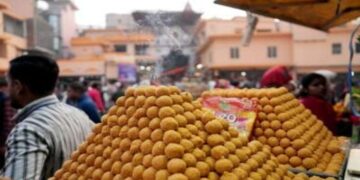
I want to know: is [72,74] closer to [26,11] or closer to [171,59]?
[26,11]

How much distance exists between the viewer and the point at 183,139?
1886mm

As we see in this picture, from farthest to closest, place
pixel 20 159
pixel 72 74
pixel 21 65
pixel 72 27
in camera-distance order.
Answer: pixel 72 27, pixel 72 74, pixel 21 65, pixel 20 159

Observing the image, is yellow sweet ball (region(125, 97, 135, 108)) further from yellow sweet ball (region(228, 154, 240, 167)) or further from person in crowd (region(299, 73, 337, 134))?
person in crowd (region(299, 73, 337, 134))

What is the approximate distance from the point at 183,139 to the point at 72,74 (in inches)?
1630

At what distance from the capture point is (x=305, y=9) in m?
3.26

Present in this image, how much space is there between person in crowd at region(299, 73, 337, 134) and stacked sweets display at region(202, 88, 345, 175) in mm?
1516

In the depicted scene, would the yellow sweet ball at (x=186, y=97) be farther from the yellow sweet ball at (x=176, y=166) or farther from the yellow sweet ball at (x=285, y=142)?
the yellow sweet ball at (x=285, y=142)

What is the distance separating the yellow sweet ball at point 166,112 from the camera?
1.96m

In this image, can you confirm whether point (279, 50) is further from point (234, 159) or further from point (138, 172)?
point (138, 172)

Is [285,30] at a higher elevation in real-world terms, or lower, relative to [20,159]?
higher

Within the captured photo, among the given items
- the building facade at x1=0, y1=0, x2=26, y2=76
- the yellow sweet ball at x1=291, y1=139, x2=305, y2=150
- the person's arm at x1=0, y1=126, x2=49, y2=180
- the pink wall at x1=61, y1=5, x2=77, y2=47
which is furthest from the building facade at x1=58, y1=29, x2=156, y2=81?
the person's arm at x1=0, y1=126, x2=49, y2=180

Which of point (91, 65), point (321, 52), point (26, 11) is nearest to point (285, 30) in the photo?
point (321, 52)

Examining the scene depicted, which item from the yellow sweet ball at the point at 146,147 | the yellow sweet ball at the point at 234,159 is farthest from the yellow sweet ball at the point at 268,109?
the yellow sweet ball at the point at 146,147

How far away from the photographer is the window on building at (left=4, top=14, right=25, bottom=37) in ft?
103
